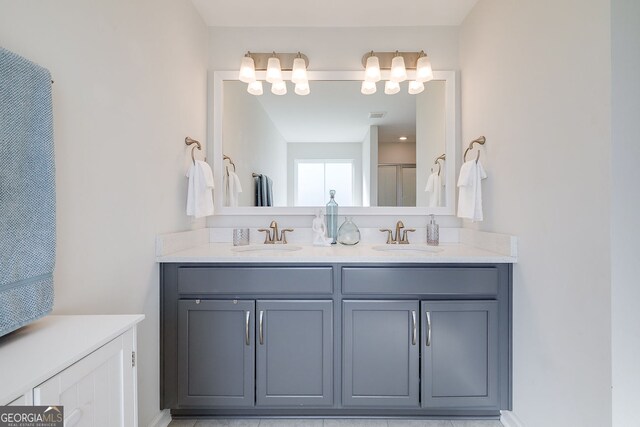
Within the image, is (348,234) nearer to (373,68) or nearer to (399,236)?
(399,236)

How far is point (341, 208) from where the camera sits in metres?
2.30

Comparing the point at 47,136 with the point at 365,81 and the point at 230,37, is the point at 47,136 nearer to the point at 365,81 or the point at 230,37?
the point at 230,37

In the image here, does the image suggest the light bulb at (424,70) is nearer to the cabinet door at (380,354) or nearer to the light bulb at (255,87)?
the light bulb at (255,87)

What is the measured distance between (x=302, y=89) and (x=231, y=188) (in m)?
0.86

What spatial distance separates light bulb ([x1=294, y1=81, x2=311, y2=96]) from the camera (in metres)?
2.28

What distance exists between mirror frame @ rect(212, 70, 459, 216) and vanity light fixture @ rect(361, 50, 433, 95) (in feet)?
0.21

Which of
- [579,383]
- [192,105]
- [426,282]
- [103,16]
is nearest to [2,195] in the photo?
[103,16]

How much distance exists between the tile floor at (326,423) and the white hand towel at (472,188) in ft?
3.62

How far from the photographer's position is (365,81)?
2.28 meters

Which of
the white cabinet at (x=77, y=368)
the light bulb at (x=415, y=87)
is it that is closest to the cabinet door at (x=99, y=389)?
the white cabinet at (x=77, y=368)

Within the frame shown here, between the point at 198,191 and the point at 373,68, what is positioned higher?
the point at 373,68

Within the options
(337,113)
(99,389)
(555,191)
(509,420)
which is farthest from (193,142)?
(509,420)

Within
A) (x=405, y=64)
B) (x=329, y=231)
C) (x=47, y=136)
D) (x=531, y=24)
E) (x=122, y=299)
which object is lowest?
(x=122, y=299)

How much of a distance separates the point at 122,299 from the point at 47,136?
741 mm
